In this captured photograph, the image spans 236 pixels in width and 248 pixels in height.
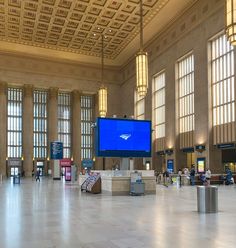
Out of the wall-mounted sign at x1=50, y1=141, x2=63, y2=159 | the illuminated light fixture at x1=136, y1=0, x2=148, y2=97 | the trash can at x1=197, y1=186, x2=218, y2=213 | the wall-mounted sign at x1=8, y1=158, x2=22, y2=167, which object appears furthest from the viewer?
the wall-mounted sign at x1=8, y1=158, x2=22, y2=167

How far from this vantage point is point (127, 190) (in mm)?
16172

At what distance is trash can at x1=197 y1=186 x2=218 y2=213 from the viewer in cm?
928

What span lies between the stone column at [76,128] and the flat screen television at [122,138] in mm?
31771

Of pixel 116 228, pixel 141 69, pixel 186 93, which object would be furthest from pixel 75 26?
pixel 116 228

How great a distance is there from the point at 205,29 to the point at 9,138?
2875cm

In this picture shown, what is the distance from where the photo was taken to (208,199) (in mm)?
9391

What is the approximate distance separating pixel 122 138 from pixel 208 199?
7.69 metres

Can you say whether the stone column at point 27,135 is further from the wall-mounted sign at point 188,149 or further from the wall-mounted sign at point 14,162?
the wall-mounted sign at point 188,149

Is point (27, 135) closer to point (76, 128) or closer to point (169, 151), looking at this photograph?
point (76, 128)

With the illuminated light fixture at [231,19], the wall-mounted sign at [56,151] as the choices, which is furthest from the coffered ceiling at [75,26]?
the illuminated light fixture at [231,19]

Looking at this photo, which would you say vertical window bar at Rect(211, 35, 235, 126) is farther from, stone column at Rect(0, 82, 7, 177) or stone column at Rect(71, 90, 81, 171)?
stone column at Rect(0, 82, 7, 177)

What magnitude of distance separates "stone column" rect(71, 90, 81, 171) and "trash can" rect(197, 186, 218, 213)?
39.4 m

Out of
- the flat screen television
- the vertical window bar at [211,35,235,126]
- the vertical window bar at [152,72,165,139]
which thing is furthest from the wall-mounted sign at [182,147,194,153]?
the flat screen television

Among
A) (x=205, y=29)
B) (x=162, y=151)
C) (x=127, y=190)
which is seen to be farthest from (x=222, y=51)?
(x=127, y=190)
